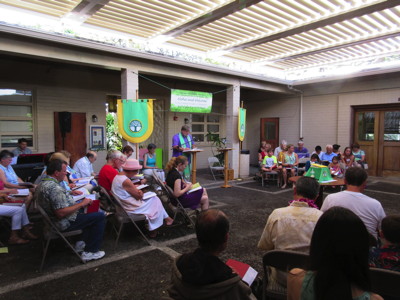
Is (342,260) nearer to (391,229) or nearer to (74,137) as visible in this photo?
(391,229)

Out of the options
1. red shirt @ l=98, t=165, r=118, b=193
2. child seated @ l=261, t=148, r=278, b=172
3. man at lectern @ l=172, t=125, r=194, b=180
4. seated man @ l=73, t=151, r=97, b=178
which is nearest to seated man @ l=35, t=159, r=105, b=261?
red shirt @ l=98, t=165, r=118, b=193

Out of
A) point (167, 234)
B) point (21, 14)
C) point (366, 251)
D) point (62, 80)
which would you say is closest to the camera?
point (366, 251)

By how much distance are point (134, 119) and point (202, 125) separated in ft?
17.8

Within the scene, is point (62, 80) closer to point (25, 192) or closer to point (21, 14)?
point (21, 14)

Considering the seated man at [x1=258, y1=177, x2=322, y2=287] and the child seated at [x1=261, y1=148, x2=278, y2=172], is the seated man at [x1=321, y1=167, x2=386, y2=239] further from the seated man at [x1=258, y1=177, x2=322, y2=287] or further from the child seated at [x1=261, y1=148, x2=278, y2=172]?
the child seated at [x1=261, y1=148, x2=278, y2=172]

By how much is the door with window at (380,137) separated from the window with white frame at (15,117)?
33.7 feet

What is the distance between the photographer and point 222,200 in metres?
6.48

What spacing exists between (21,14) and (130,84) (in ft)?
7.99

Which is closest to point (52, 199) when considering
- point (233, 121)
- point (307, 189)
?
point (307, 189)

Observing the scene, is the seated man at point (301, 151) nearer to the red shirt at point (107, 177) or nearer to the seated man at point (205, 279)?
the red shirt at point (107, 177)

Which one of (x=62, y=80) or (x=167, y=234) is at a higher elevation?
(x=62, y=80)

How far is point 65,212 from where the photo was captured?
126 inches

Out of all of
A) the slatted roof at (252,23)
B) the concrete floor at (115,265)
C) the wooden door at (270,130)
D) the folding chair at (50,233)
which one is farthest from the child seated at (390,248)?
the wooden door at (270,130)

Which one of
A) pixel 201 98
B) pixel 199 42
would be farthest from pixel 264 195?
pixel 199 42
